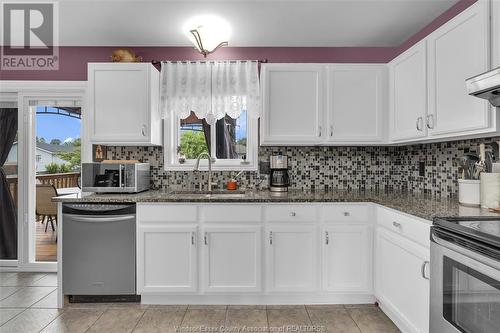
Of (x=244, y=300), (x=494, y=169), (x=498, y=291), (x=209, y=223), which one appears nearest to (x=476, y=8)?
(x=494, y=169)

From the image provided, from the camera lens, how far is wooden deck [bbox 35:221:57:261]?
3.39 m

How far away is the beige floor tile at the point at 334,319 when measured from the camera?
2.23m

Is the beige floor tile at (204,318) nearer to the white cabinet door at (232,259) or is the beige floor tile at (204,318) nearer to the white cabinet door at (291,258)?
the white cabinet door at (232,259)

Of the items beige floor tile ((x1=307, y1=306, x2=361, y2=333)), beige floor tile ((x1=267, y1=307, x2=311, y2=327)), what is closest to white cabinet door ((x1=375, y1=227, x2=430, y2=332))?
beige floor tile ((x1=307, y1=306, x2=361, y2=333))

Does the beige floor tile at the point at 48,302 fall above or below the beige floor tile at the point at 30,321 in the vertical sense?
above

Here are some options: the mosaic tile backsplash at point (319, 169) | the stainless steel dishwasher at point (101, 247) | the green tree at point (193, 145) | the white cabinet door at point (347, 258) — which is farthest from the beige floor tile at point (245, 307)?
the green tree at point (193, 145)

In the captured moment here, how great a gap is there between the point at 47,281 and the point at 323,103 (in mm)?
3254

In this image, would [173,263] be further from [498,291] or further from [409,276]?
[498,291]

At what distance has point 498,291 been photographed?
3.75ft

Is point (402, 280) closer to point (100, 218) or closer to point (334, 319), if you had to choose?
point (334, 319)

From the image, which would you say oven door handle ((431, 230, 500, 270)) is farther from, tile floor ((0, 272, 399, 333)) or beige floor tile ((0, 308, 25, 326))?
beige floor tile ((0, 308, 25, 326))

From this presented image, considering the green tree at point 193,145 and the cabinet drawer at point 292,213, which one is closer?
the cabinet drawer at point 292,213

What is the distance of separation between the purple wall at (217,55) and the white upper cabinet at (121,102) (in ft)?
1.64

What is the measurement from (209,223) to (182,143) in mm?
1149
